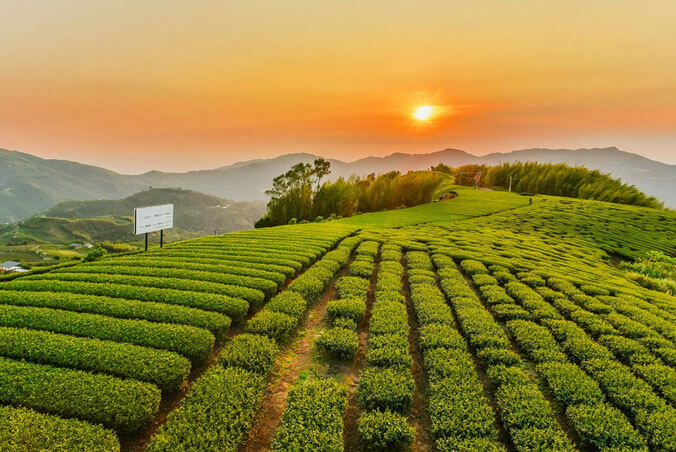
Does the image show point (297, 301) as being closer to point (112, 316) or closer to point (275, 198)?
point (112, 316)

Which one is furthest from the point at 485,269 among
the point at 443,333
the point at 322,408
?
the point at 322,408

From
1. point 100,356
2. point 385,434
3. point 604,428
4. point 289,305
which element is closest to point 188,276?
point 289,305

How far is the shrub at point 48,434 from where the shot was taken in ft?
13.7

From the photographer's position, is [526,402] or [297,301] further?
[297,301]

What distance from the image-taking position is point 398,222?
97.2 feet

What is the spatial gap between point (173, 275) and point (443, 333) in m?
8.89

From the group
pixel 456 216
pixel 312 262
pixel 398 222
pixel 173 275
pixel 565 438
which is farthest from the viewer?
pixel 456 216

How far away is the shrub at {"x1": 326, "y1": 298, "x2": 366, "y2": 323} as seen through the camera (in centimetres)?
866

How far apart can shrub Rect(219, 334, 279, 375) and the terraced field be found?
0.13ft

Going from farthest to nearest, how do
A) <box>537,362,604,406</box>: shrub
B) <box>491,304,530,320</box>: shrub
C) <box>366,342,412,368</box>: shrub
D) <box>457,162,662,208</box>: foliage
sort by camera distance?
<box>457,162,662,208</box>: foliage → <box>491,304,530,320</box>: shrub → <box>366,342,412,368</box>: shrub → <box>537,362,604,406</box>: shrub

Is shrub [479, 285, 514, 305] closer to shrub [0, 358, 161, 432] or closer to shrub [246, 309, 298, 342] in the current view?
shrub [246, 309, 298, 342]

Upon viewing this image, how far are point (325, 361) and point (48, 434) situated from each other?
15.5 ft

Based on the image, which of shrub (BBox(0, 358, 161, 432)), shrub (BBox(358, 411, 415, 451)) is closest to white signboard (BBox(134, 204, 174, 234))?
shrub (BBox(0, 358, 161, 432))

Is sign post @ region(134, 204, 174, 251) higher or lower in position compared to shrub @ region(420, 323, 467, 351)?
higher
